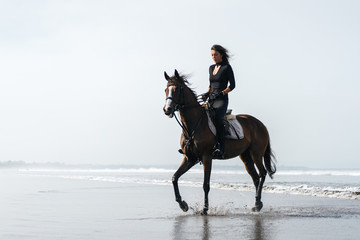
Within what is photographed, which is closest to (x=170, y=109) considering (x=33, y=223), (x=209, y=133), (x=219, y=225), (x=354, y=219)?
(x=209, y=133)

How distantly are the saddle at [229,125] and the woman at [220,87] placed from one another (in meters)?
0.10

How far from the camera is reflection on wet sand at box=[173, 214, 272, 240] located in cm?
637

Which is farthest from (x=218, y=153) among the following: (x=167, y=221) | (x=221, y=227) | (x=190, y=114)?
(x=221, y=227)

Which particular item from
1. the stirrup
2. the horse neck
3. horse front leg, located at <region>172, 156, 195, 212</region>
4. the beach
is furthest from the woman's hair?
the beach

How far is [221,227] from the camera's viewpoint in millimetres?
7285

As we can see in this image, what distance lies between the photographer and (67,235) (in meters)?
6.43

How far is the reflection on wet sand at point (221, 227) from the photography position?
637 centimetres

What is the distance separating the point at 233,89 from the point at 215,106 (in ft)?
1.59

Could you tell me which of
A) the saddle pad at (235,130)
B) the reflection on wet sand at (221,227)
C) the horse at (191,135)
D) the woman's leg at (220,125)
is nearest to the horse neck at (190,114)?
the horse at (191,135)

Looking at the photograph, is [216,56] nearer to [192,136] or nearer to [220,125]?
[220,125]

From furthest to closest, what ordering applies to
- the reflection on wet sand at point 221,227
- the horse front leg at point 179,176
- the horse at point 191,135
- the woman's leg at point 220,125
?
the woman's leg at point 220,125 < the horse front leg at point 179,176 < the horse at point 191,135 < the reflection on wet sand at point 221,227

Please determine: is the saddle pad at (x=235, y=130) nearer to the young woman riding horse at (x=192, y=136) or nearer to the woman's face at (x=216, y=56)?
the young woman riding horse at (x=192, y=136)

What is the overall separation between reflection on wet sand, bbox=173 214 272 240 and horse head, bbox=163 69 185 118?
192 centimetres

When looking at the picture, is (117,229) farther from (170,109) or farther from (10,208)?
(10,208)
